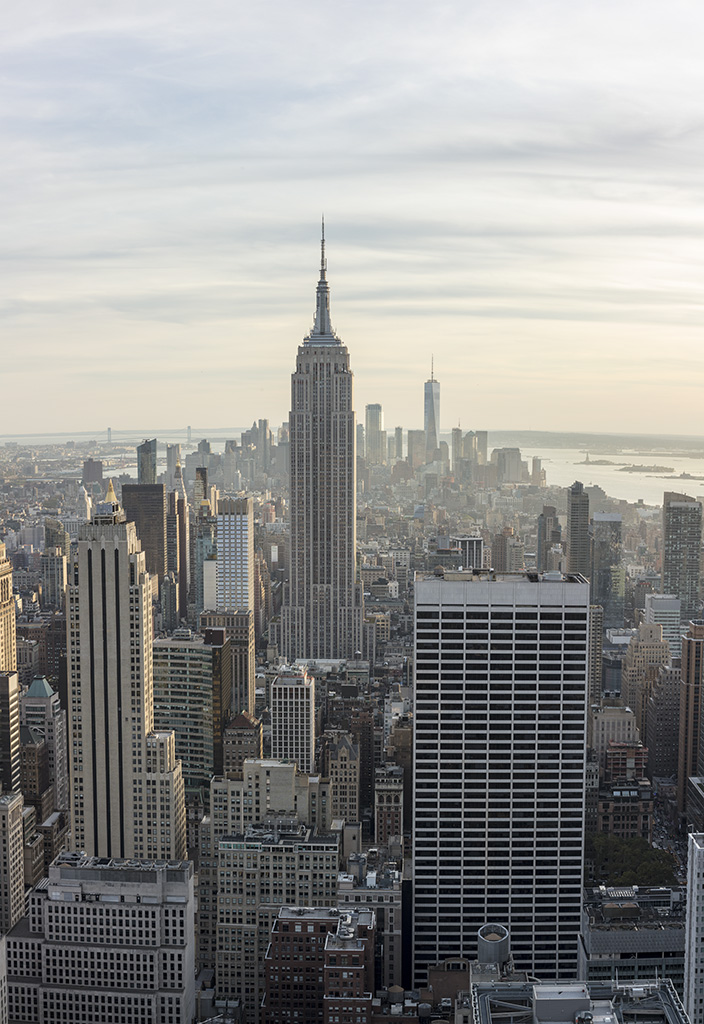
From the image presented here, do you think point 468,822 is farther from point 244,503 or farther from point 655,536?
point 244,503

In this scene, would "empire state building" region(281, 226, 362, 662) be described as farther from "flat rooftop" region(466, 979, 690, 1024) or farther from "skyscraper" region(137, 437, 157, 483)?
"flat rooftop" region(466, 979, 690, 1024)

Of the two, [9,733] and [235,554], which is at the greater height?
[235,554]

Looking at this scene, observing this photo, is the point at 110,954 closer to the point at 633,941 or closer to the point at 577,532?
the point at 633,941

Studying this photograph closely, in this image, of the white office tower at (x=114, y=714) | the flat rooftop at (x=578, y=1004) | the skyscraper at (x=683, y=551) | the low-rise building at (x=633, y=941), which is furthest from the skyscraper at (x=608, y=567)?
the flat rooftop at (x=578, y=1004)

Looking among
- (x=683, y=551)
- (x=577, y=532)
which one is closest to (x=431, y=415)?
(x=577, y=532)

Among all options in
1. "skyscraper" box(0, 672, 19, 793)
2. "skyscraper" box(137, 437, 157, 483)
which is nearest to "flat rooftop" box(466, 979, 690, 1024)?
"skyscraper" box(0, 672, 19, 793)

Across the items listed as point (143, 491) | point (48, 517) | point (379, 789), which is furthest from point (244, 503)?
point (379, 789)
